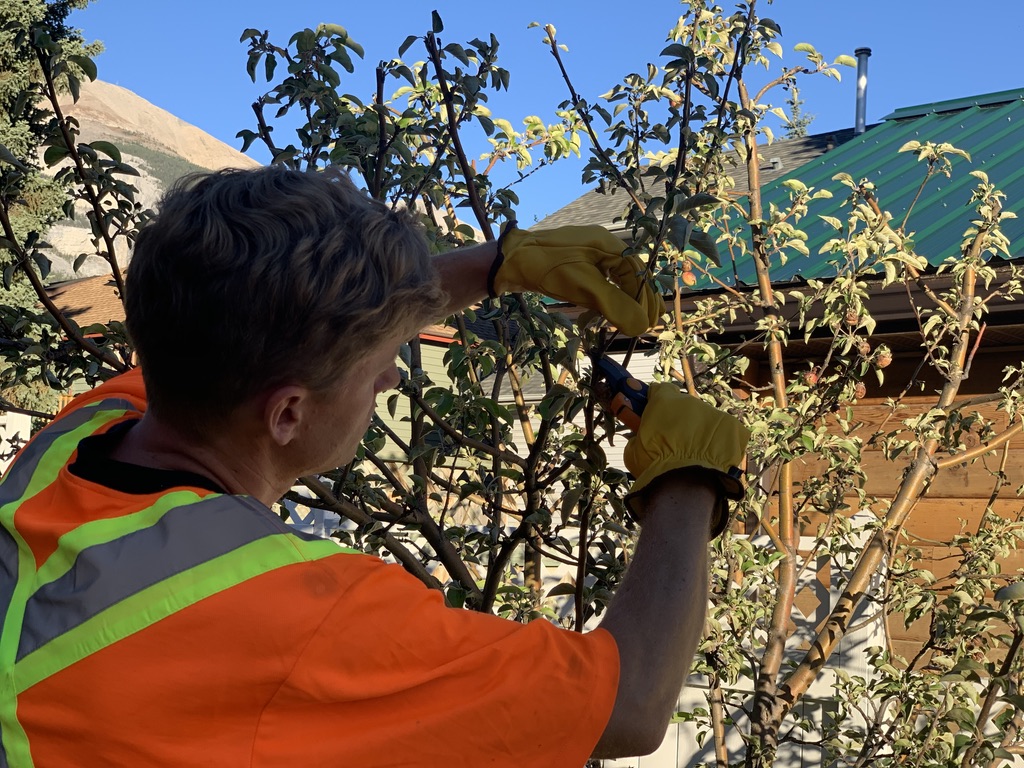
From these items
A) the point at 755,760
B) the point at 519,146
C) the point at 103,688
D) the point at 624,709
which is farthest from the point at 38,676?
the point at 519,146

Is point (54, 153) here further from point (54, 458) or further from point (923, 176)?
point (923, 176)

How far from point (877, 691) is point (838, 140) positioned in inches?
330

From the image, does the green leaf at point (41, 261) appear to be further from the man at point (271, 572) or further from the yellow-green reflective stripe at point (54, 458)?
the man at point (271, 572)

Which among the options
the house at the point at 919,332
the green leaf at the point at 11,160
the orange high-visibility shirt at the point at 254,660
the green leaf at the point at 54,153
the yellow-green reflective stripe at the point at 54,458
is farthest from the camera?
the house at the point at 919,332

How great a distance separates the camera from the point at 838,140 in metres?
10.5

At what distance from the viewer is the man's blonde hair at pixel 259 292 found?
1298mm

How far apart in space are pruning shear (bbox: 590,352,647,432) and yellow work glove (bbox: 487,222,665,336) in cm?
7

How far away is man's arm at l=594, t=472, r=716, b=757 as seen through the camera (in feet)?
4.15

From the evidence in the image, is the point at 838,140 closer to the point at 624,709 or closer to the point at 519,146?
the point at 519,146

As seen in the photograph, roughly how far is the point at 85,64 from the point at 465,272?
1092 millimetres

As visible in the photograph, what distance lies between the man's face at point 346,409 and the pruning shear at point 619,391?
0.45 meters

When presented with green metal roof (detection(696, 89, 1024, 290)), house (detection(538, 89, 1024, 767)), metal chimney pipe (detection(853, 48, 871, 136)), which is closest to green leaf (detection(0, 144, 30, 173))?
house (detection(538, 89, 1024, 767))

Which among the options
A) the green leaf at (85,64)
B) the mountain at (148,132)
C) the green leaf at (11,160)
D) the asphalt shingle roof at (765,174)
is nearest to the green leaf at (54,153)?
the green leaf at (11,160)

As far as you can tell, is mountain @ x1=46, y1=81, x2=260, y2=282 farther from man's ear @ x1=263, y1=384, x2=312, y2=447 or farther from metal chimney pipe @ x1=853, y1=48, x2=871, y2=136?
man's ear @ x1=263, y1=384, x2=312, y2=447
